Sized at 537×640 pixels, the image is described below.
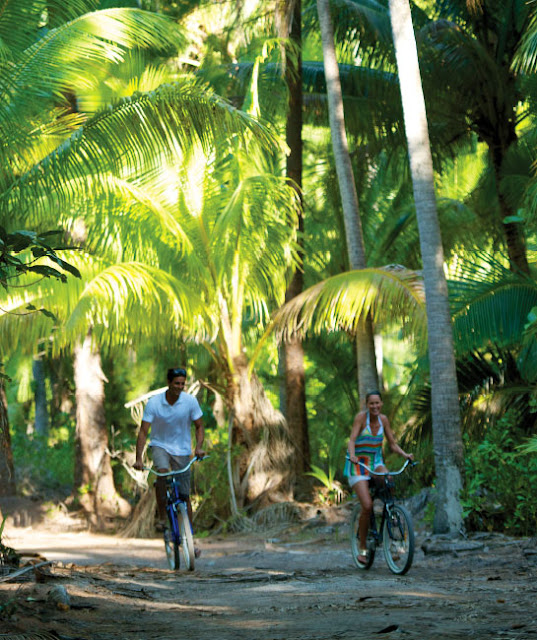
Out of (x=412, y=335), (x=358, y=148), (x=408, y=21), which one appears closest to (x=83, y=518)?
(x=412, y=335)

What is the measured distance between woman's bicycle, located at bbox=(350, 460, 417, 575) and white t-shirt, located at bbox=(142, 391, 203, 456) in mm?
1740

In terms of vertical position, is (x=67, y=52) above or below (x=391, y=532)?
above

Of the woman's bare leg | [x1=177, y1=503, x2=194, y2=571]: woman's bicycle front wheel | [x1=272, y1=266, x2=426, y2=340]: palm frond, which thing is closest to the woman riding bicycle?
the woman's bare leg

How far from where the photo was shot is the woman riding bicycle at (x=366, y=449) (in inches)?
328

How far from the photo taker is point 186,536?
8508 millimetres

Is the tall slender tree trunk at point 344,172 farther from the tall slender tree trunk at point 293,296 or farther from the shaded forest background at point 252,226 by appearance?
the tall slender tree trunk at point 293,296

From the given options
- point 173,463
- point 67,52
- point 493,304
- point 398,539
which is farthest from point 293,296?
point 398,539

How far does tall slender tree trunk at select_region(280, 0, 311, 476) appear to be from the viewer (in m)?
15.3

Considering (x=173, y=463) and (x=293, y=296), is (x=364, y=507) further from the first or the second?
(x=293, y=296)

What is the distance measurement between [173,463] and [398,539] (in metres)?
2.23

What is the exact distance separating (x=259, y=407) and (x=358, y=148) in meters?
6.45

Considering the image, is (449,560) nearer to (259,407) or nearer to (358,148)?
(259,407)

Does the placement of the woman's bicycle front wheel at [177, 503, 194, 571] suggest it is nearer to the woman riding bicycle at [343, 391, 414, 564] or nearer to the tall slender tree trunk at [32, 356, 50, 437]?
the woman riding bicycle at [343, 391, 414, 564]

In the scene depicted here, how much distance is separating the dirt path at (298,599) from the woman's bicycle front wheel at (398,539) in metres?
0.13
